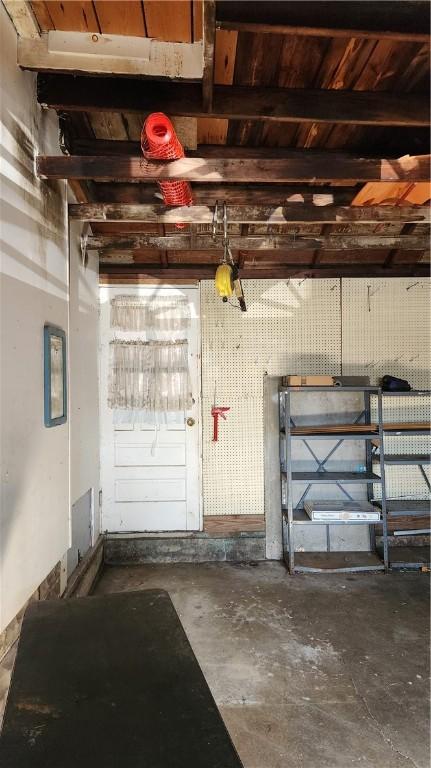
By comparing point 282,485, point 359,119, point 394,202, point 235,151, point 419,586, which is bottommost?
point 419,586

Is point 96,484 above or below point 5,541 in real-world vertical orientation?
below

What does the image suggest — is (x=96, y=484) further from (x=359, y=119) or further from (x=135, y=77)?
(x=359, y=119)

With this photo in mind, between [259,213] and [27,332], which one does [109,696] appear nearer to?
[27,332]

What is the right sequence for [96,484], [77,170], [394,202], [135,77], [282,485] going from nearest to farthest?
[135,77] → [77,170] → [394,202] → [96,484] → [282,485]

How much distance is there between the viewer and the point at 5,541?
1770 millimetres

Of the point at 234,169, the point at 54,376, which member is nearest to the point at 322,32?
the point at 234,169

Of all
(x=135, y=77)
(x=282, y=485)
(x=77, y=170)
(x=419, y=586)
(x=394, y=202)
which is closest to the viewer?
(x=135, y=77)

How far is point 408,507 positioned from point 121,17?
4.55 meters

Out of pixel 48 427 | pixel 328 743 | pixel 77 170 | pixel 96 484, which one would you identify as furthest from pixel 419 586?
pixel 77 170

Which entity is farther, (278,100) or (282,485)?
(282,485)

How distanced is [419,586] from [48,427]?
363cm

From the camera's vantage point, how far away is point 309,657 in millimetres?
2883

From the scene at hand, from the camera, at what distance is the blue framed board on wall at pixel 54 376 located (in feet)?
7.54

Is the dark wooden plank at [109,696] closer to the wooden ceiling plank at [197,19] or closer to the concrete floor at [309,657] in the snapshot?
the concrete floor at [309,657]
